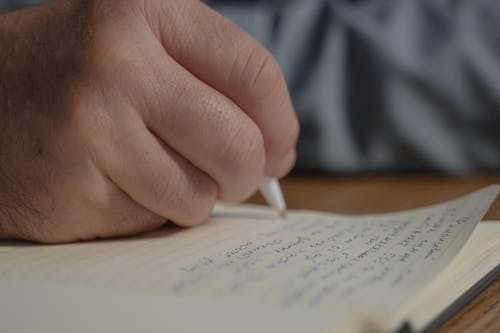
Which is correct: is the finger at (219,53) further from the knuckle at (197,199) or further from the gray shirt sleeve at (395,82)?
the gray shirt sleeve at (395,82)

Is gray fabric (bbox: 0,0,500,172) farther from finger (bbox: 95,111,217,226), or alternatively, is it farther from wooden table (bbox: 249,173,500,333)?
finger (bbox: 95,111,217,226)

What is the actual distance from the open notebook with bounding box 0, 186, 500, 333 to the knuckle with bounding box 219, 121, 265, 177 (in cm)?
4

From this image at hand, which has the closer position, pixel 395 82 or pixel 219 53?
pixel 219 53

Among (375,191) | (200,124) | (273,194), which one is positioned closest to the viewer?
(200,124)

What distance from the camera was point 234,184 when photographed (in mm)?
426

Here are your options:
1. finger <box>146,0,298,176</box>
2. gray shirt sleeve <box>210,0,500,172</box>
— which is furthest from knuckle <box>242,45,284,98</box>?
gray shirt sleeve <box>210,0,500,172</box>

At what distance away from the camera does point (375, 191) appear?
26.7 inches

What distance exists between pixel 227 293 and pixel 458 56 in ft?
1.92

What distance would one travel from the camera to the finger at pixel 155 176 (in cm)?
38

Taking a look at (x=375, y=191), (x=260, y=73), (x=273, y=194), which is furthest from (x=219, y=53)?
(x=375, y=191)

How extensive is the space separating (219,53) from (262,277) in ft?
0.56

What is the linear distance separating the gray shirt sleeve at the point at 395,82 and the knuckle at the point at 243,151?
369 mm

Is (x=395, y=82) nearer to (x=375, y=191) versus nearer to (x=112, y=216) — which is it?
(x=375, y=191)

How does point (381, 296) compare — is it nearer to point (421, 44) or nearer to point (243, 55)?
point (243, 55)
